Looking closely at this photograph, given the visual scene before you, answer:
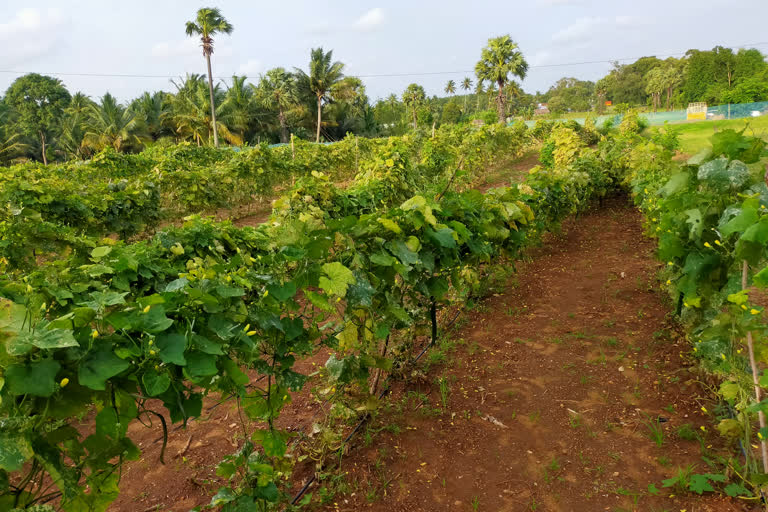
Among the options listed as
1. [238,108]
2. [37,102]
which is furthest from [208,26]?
[37,102]

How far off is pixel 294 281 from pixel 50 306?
115cm

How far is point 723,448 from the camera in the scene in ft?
8.87

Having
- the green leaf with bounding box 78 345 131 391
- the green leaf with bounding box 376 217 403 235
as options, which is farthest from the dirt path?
the green leaf with bounding box 78 345 131 391

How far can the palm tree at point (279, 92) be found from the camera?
3650 cm

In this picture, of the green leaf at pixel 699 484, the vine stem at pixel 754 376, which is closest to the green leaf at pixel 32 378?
the vine stem at pixel 754 376

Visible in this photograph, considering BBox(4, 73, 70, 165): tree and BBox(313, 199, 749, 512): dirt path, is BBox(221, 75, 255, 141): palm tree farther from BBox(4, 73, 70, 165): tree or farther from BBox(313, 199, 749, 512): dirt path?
BBox(313, 199, 749, 512): dirt path

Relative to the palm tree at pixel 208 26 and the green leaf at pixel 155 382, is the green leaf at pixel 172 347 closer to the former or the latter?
the green leaf at pixel 155 382

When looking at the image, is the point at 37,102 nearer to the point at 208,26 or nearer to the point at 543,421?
the point at 208,26

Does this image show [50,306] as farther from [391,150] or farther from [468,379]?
[391,150]

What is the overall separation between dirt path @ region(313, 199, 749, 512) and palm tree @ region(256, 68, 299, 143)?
35.2m

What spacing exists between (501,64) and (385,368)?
42122 millimetres

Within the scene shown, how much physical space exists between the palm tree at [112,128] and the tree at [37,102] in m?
13.2

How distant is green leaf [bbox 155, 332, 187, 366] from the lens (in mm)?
1415

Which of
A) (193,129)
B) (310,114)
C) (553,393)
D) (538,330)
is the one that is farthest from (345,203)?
(310,114)
